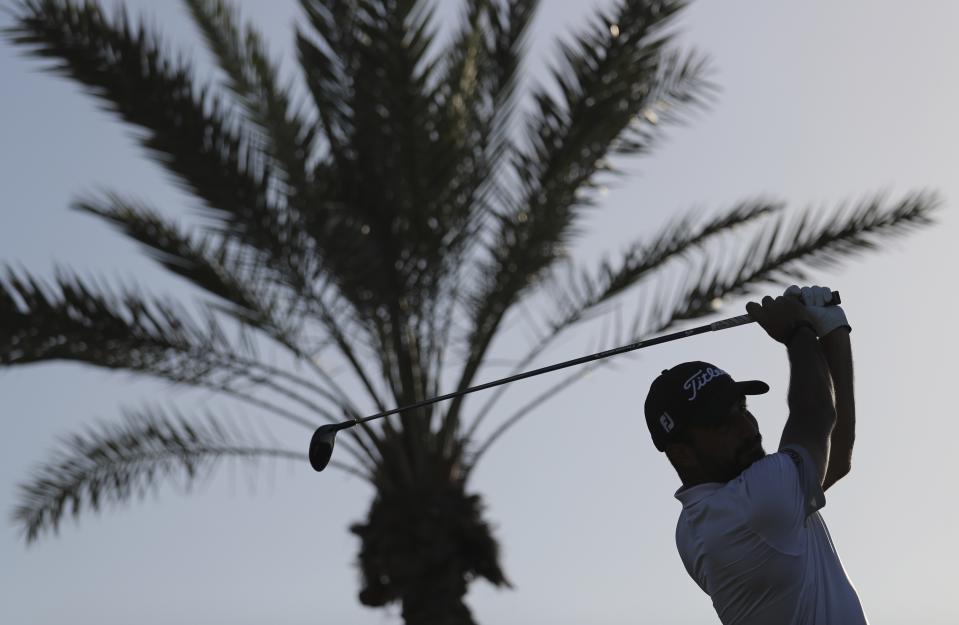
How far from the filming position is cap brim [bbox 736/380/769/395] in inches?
143

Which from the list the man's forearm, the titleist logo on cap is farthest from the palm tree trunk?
the titleist logo on cap

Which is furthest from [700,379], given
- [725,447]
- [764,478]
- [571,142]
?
[571,142]

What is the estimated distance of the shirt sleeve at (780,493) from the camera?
3469 millimetres

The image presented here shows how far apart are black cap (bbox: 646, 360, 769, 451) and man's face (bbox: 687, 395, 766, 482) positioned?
0.04m

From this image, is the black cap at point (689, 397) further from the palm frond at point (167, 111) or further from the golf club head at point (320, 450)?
the palm frond at point (167, 111)

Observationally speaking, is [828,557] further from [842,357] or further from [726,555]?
[842,357]

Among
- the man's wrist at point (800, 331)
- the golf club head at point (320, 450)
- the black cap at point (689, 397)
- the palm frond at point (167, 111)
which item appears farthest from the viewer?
the palm frond at point (167, 111)

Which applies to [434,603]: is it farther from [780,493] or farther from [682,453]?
Result: [780,493]

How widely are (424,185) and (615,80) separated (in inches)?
59.5

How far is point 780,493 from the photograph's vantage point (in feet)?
11.4

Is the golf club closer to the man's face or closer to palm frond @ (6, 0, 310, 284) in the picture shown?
the man's face

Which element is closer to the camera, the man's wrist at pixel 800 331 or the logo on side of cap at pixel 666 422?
the logo on side of cap at pixel 666 422

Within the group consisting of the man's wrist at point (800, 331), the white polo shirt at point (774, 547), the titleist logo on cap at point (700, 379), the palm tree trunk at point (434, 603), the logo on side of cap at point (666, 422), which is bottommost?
the white polo shirt at point (774, 547)

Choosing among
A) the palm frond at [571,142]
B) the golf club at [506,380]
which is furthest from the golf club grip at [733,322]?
the palm frond at [571,142]
